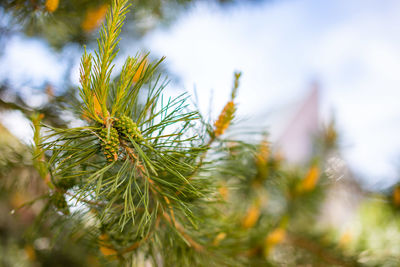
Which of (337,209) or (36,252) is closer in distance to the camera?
(36,252)

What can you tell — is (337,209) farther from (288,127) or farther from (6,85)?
(6,85)

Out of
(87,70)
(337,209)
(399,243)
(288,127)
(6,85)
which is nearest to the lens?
(87,70)

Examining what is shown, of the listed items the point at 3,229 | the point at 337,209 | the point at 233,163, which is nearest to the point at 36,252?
the point at 3,229

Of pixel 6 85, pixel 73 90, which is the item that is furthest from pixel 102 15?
pixel 6 85

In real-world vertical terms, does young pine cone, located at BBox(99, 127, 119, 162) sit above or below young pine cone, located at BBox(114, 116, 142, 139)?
below

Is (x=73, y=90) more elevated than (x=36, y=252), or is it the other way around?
(x=73, y=90)

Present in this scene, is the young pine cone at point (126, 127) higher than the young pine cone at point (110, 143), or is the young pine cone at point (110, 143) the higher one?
the young pine cone at point (126, 127)

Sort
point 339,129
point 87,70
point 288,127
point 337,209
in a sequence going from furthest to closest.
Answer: point 288,127
point 337,209
point 339,129
point 87,70

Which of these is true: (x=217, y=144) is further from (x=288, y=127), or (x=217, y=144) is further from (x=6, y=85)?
(x=288, y=127)

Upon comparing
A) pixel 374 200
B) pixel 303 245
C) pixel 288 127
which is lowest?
pixel 303 245
